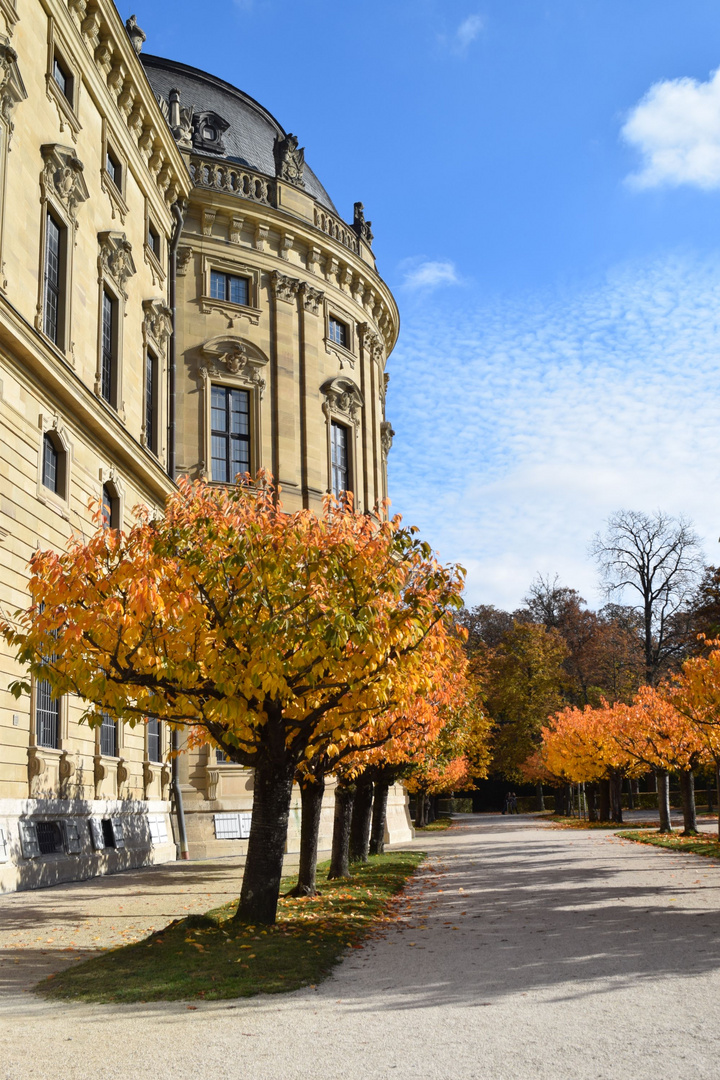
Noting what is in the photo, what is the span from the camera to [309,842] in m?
15.9

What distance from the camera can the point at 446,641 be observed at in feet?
42.8

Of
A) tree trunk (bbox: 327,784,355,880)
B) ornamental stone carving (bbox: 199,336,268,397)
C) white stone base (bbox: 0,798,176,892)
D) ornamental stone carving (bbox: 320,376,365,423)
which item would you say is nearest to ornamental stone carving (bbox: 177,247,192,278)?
ornamental stone carving (bbox: 199,336,268,397)

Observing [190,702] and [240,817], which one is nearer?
[190,702]

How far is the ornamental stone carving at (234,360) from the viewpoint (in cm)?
3378

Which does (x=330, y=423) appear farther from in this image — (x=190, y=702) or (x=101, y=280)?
(x=190, y=702)

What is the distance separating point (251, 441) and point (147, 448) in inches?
262

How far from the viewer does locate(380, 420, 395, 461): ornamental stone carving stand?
42688 mm

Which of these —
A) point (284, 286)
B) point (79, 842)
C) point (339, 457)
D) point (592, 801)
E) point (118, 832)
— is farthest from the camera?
point (592, 801)

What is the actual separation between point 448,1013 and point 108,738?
1795 centimetres

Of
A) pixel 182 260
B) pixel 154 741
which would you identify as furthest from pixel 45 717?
pixel 182 260

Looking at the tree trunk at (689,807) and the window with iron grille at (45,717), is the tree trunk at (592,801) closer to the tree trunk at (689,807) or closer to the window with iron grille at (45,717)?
the tree trunk at (689,807)

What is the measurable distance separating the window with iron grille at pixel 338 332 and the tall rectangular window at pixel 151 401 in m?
9.42

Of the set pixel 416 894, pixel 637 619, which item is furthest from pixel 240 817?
pixel 637 619

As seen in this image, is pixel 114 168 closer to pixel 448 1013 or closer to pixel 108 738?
pixel 108 738
